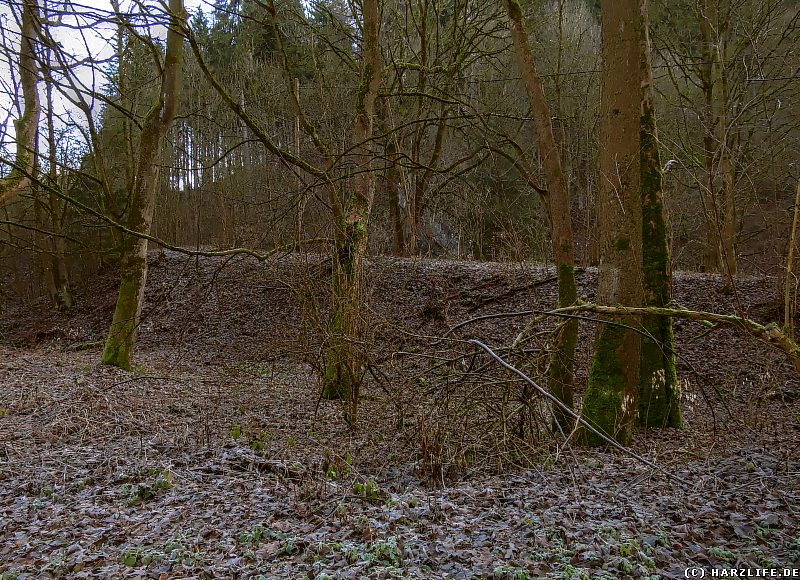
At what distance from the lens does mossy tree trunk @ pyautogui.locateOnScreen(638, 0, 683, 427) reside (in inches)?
206

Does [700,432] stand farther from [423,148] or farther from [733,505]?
[423,148]

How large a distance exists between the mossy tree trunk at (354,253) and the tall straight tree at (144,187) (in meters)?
3.42

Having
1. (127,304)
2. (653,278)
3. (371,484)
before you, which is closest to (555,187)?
(653,278)

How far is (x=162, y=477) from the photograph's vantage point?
4.36 meters

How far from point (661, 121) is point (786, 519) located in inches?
552

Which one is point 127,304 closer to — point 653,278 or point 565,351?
point 565,351

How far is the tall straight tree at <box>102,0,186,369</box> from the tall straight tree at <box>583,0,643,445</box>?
7155mm

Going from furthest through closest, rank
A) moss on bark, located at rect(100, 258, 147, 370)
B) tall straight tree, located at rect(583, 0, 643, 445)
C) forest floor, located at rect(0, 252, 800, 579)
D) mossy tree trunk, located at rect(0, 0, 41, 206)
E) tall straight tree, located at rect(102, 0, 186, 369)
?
moss on bark, located at rect(100, 258, 147, 370) < tall straight tree, located at rect(102, 0, 186, 369) < mossy tree trunk, located at rect(0, 0, 41, 206) < tall straight tree, located at rect(583, 0, 643, 445) < forest floor, located at rect(0, 252, 800, 579)

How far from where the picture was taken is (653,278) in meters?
6.09

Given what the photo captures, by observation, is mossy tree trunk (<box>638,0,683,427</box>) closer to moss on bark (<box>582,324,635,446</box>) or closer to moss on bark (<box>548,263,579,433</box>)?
moss on bark (<box>582,324,635,446</box>)

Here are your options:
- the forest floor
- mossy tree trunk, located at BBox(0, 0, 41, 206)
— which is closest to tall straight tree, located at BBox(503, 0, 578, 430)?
the forest floor

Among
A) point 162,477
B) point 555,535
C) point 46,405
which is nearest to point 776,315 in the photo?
point 555,535

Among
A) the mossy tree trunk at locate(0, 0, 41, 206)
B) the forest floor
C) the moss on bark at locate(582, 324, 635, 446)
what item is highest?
the mossy tree trunk at locate(0, 0, 41, 206)

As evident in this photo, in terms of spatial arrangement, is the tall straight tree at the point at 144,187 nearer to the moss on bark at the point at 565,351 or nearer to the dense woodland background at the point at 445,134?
the dense woodland background at the point at 445,134
